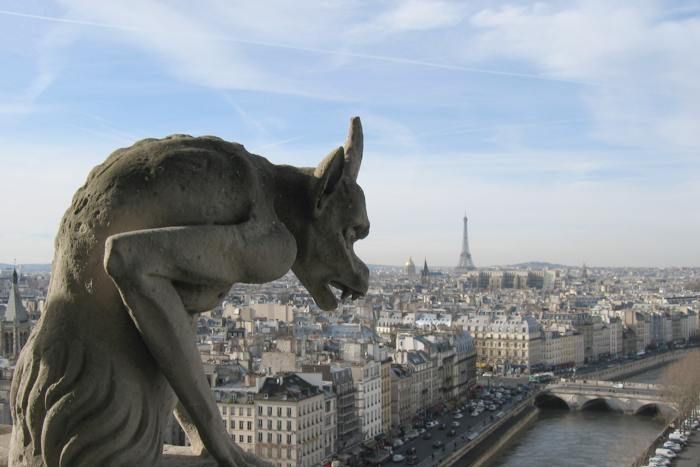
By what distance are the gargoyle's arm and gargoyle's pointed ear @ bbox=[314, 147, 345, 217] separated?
0.13m

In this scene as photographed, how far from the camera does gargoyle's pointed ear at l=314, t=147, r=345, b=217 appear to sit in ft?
7.28

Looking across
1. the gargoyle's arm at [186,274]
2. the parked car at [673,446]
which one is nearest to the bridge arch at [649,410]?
the parked car at [673,446]

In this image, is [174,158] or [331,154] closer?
[174,158]

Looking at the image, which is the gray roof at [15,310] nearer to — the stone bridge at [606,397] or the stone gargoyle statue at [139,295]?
the stone bridge at [606,397]

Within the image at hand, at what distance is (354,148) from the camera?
90.4 inches

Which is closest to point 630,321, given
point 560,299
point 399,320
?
point 399,320

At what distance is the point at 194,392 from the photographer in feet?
6.59

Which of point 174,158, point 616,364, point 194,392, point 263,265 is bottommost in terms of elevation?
point 616,364

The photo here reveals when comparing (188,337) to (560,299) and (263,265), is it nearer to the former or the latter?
(263,265)

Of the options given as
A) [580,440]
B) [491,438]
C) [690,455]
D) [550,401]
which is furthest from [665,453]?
[550,401]

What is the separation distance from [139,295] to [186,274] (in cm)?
11

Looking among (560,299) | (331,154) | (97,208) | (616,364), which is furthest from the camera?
(560,299)

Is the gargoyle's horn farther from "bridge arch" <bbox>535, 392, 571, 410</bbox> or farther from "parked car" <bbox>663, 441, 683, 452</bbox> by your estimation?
"bridge arch" <bbox>535, 392, 571, 410</bbox>

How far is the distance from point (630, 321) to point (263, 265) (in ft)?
202
